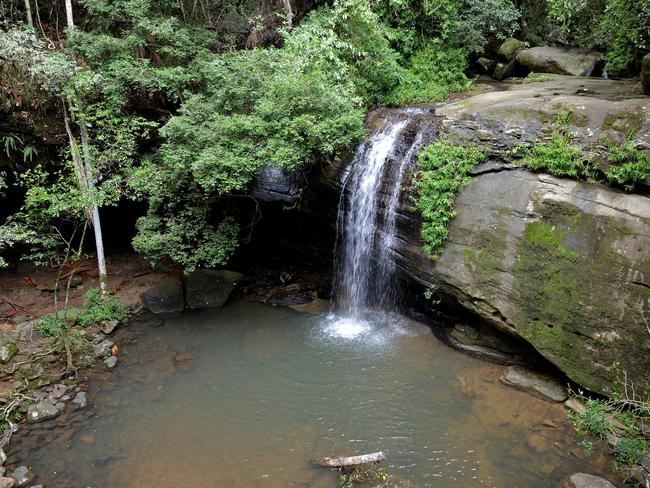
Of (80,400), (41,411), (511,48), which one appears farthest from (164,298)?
(511,48)

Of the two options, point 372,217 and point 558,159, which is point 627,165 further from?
point 372,217

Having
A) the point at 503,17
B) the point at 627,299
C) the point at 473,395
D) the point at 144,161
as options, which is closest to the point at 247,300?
the point at 144,161

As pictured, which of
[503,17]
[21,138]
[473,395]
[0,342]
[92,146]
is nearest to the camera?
[473,395]

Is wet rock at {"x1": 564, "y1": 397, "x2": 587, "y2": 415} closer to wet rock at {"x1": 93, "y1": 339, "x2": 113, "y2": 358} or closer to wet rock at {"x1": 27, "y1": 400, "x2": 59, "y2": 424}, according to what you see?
wet rock at {"x1": 27, "y1": 400, "x2": 59, "y2": 424}

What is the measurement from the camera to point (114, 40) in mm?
9305

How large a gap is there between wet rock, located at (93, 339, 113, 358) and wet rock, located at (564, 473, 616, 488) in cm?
857

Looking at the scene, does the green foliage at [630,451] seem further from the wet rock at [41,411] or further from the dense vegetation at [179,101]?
the wet rock at [41,411]

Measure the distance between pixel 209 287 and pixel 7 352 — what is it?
431 cm

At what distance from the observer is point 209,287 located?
11016 mm

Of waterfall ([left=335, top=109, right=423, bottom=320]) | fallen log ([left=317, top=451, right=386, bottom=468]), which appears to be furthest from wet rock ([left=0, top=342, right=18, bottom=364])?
waterfall ([left=335, top=109, right=423, bottom=320])

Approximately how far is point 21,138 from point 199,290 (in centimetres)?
545

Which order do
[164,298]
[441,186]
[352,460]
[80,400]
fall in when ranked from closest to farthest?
[352,460]
[80,400]
[441,186]
[164,298]

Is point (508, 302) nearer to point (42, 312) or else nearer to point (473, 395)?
point (473, 395)

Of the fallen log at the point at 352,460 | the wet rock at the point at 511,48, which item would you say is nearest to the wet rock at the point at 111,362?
the fallen log at the point at 352,460
